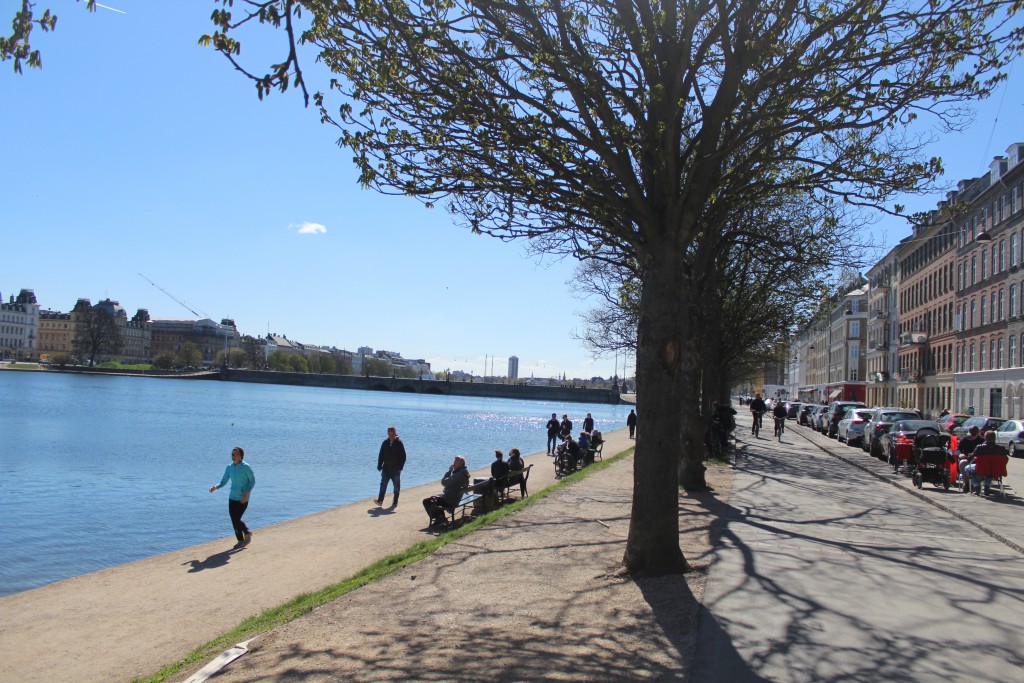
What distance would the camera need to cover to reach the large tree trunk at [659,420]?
8867 millimetres

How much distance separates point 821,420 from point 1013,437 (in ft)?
60.9

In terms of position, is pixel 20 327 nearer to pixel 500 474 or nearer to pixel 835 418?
pixel 835 418

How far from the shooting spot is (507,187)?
10109mm

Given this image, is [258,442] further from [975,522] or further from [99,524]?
[975,522]

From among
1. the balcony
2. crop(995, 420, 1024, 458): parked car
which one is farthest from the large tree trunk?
the balcony

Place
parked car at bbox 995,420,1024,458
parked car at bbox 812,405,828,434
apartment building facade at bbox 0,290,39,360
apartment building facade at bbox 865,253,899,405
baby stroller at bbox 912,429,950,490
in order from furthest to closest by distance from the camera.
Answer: apartment building facade at bbox 0,290,39,360 < apartment building facade at bbox 865,253,899,405 < parked car at bbox 812,405,828,434 < parked car at bbox 995,420,1024,458 < baby stroller at bbox 912,429,950,490

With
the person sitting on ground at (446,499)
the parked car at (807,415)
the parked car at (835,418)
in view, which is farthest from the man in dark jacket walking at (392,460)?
the parked car at (807,415)

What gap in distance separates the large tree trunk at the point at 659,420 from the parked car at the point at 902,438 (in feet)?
50.6

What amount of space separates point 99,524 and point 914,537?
16825 millimetres

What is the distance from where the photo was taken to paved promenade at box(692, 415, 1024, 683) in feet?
20.5

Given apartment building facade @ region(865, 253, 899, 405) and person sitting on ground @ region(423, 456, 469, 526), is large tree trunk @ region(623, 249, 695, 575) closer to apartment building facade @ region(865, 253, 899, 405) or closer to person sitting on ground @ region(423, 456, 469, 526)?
person sitting on ground @ region(423, 456, 469, 526)

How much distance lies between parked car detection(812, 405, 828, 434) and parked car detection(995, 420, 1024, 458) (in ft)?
51.0

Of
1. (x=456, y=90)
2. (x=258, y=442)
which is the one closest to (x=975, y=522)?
(x=456, y=90)

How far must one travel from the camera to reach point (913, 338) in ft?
217
